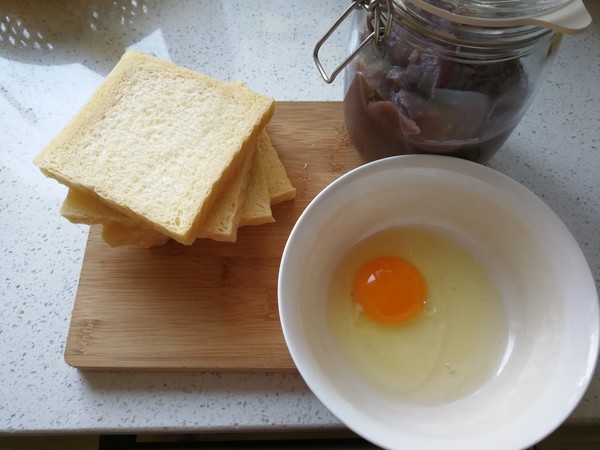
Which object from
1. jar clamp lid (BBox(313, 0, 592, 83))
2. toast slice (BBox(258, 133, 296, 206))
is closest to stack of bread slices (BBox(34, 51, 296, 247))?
toast slice (BBox(258, 133, 296, 206))

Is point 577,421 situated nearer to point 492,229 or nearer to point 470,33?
point 492,229

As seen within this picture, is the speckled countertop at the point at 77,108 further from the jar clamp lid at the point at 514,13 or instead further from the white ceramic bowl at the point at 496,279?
the jar clamp lid at the point at 514,13

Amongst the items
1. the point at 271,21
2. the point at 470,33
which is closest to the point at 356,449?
the point at 470,33

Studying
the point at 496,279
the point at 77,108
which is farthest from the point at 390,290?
the point at 77,108

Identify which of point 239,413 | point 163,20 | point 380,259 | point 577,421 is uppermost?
point 163,20

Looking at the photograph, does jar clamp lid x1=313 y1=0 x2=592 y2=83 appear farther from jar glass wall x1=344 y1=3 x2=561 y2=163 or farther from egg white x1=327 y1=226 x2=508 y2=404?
egg white x1=327 y1=226 x2=508 y2=404
